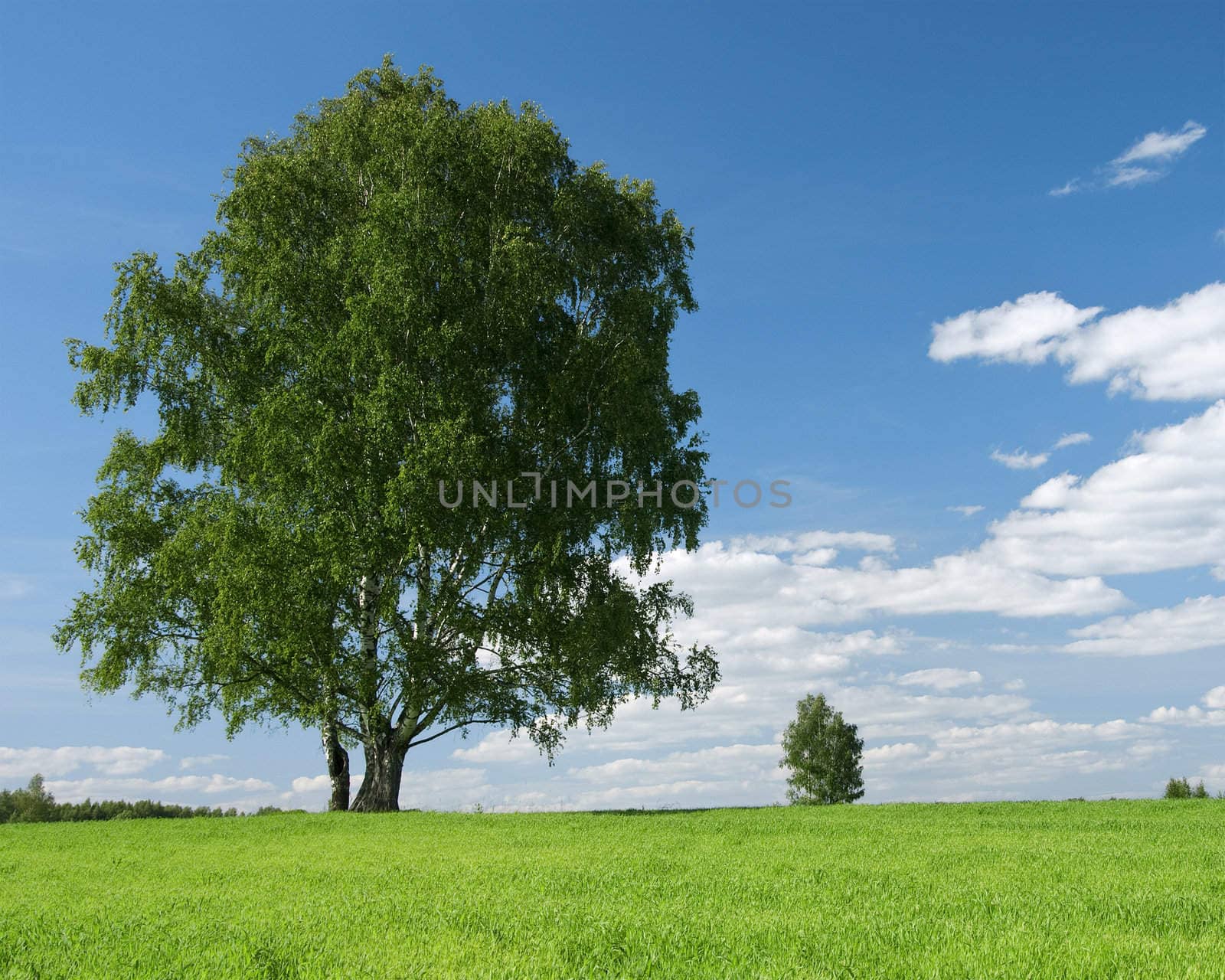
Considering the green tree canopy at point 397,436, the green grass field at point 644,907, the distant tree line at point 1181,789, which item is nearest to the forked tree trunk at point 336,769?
the green tree canopy at point 397,436

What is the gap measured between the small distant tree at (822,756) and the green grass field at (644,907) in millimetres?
29814

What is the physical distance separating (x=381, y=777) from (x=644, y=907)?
18181 millimetres

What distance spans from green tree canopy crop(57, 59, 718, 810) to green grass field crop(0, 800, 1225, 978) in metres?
8.20

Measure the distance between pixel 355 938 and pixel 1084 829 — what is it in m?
14.3

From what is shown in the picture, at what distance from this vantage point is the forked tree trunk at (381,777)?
24.6 m

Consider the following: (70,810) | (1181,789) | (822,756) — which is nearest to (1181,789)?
(1181,789)

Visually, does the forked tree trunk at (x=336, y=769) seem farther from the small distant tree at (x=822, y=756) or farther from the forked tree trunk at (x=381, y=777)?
the small distant tree at (x=822, y=756)

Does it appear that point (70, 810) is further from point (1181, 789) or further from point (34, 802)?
point (1181, 789)

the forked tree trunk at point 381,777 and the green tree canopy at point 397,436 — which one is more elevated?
the green tree canopy at point 397,436

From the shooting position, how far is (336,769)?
A: 26.5 meters

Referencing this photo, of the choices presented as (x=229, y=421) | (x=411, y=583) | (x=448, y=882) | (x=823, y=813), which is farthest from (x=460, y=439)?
(x=448, y=882)

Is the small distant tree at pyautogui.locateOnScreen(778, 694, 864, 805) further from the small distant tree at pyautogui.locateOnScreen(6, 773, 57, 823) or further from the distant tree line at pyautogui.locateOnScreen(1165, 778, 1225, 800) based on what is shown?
the small distant tree at pyautogui.locateOnScreen(6, 773, 57, 823)

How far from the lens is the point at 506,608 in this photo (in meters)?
24.3

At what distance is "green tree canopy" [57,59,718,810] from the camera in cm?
2300
